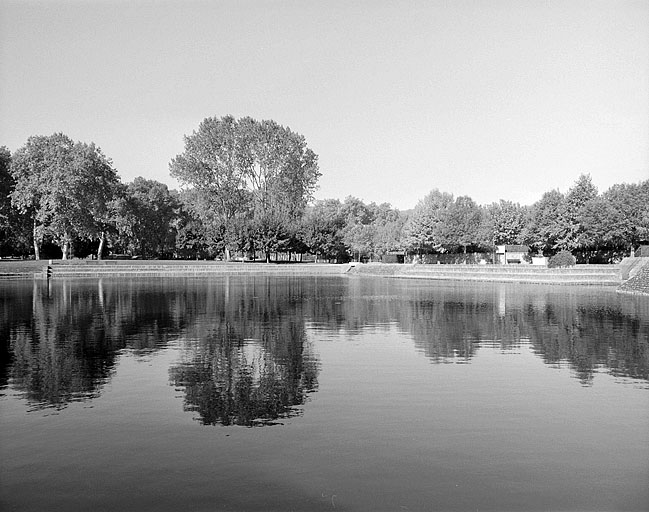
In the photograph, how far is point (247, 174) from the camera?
85.1 m

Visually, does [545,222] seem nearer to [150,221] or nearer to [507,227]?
[507,227]

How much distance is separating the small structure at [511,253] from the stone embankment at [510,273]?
28.7 meters

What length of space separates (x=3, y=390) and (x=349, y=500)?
28.4 feet

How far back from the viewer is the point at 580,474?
7.91 meters

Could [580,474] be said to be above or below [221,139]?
below

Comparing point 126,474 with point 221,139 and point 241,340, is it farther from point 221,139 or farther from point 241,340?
point 221,139

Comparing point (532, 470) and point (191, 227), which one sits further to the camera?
point (191, 227)

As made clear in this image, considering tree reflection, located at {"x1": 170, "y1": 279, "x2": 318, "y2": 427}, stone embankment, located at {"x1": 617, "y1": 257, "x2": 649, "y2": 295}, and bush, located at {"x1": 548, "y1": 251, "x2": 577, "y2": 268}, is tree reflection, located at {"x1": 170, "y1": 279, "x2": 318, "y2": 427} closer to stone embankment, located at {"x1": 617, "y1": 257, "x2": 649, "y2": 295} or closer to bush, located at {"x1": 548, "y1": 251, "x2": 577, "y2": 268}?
stone embankment, located at {"x1": 617, "y1": 257, "x2": 649, "y2": 295}

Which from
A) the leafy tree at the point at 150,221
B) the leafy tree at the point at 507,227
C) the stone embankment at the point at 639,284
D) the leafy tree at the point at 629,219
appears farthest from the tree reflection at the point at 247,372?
the leafy tree at the point at 150,221

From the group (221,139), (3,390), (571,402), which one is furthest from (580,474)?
(221,139)

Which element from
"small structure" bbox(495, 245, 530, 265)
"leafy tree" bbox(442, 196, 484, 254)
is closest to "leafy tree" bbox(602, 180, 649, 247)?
"leafy tree" bbox(442, 196, 484, 254)

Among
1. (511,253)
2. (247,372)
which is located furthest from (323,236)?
(247,372)

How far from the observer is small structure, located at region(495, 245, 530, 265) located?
95.1m

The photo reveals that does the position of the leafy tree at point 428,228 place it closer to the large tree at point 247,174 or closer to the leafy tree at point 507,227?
the leafy tree at point 507,227
